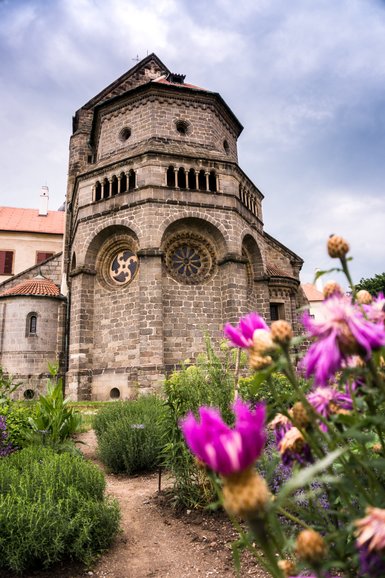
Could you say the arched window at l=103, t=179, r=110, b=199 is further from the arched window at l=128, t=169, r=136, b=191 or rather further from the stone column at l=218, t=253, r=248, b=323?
the stone column at l=218, t=253, r=248, b=323

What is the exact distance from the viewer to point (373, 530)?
90 centimetres

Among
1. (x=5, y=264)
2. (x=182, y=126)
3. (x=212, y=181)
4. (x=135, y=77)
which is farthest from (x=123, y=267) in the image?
(x=5, y=264)

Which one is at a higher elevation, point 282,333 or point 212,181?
point 212,181

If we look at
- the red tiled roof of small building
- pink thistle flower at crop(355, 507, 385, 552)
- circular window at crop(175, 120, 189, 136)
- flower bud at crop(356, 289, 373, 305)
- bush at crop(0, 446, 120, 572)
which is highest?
circular window at crop(175, 120, 189, 136)

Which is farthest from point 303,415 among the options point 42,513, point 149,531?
point 149,531

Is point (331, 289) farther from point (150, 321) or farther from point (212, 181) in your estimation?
point (212, 181)

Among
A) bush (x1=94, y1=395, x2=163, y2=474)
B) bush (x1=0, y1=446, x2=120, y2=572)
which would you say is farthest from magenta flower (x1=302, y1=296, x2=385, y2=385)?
bush (x1=94, y1=395, x2=163, y2=474)

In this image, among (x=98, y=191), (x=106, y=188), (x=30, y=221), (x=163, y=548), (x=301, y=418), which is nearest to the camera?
(x=301, y=418)

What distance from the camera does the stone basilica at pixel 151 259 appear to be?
→ 1474 centimetres

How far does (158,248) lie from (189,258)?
1.61m

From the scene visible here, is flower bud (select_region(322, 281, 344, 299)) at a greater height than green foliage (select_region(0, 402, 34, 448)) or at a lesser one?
greater

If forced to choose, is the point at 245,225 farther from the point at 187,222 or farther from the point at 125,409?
the point at 125,409

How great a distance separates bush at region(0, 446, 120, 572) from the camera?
3285 millimetres

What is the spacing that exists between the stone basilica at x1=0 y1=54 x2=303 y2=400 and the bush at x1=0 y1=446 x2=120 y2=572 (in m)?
9.19
